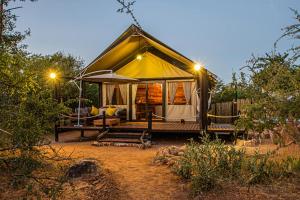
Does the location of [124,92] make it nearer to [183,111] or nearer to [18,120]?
[183,111]

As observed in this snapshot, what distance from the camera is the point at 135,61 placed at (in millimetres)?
15945

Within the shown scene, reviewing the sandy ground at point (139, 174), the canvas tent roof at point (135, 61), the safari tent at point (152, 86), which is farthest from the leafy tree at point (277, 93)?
the safari tent at point (152, 86)

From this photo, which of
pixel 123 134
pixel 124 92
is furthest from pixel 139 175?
pixel 124 92

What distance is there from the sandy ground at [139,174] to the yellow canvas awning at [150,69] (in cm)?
610

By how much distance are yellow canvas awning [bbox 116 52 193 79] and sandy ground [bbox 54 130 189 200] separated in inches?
240

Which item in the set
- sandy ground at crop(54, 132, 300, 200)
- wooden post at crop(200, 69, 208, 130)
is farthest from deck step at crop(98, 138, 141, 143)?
wooden post at crop(200, 69, 208, 130)

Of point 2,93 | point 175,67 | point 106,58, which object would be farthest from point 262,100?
point 175,67

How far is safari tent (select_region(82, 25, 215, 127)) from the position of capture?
49.1ft

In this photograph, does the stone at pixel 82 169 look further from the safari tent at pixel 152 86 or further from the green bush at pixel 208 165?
the safari tent at pixel 152 86

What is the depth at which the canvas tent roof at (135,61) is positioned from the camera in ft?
43.4

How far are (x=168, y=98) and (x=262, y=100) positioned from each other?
35.2 feet

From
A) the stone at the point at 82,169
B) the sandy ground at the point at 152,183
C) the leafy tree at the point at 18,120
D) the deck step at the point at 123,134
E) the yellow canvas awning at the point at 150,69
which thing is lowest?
the sandy ground at the point at 152,183

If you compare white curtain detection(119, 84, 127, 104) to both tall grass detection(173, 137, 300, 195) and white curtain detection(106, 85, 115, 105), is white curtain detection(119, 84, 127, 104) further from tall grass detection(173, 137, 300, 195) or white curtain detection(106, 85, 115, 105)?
tall grass detection(173, 137, 300, 195)

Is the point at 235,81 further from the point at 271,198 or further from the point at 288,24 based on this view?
the point at 271,198
